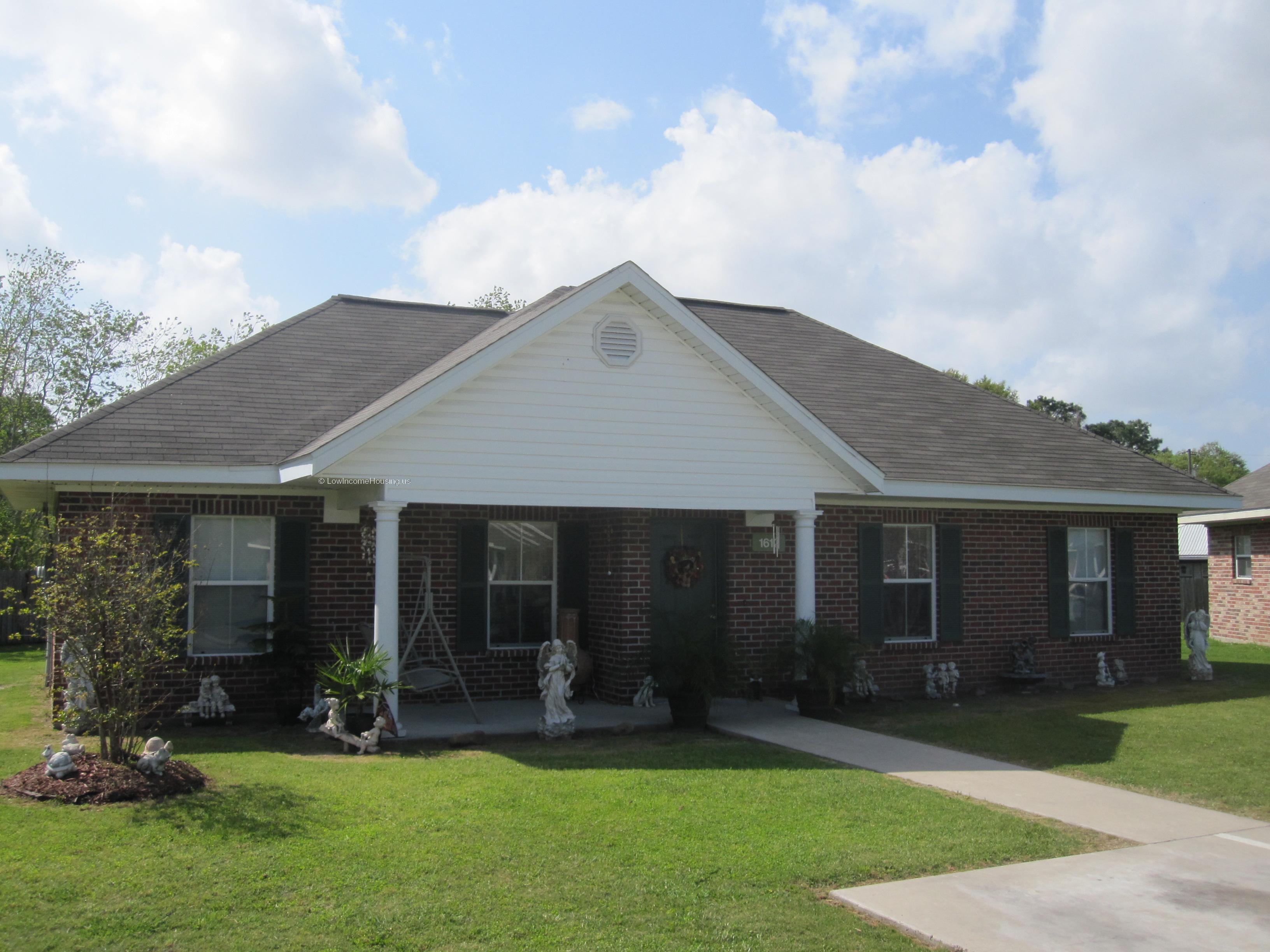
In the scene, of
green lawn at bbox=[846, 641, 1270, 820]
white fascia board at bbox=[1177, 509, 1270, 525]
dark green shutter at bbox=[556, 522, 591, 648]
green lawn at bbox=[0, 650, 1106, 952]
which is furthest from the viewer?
white fascia board at bbox=[1177, 509, 1270, 525]

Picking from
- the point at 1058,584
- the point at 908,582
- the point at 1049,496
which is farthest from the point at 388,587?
the point at 1058,584

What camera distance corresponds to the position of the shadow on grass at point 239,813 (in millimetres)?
6250

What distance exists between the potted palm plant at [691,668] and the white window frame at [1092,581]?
6.45 metres

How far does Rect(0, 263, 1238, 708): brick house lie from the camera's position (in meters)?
10.1

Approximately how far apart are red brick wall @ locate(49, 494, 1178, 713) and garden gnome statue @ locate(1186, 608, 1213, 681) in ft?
1.14

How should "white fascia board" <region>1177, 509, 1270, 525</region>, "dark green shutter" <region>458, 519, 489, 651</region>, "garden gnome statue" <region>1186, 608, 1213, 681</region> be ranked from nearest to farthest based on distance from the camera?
"dark green shutter" <region>458, 519, 489, 651</region>
"garden gnome statue" <region>1186, 608, 1213, 681</region>
"white fascia board" <region>1177, 509, 1270, 525</region>

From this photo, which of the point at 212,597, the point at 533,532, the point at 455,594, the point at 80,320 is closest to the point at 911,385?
the point at 533,532

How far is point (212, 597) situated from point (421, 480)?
9.75ft

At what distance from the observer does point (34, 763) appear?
8.30m

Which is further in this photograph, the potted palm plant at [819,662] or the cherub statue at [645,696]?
the cherub statue at [645,696]

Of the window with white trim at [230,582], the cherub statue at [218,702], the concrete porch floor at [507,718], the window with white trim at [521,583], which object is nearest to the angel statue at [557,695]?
the concrete porch floor at [507,718]

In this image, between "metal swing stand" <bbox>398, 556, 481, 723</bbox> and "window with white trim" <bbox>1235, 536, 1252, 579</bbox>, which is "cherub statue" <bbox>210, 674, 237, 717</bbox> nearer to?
"metal swing stand" <bbox>398, 556, 481, 723</bbox>

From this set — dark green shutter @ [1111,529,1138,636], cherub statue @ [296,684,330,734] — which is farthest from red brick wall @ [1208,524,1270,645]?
cherub statue @ [296,684,330,734]

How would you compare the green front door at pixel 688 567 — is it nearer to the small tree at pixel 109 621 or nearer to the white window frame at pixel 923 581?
the white window frame at pixel 923 581
